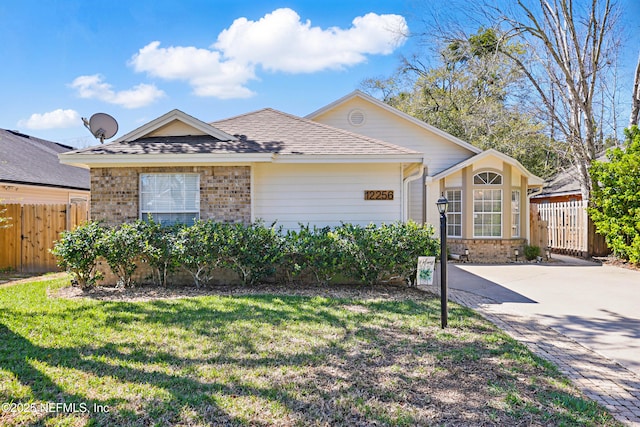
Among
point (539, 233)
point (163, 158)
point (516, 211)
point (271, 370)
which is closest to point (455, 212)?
point (516, 211)

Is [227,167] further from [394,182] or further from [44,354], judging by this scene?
[44,354]

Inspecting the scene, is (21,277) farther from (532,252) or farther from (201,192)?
(532,252)

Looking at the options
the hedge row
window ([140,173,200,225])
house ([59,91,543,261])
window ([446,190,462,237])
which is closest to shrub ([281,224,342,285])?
the hedge row

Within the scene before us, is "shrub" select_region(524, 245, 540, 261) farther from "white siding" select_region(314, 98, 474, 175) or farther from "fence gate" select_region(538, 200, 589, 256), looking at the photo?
"white siding" select_region(314, 98, 474, 175)

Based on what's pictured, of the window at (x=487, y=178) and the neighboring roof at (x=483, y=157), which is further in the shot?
the window at (x=487, y=178)

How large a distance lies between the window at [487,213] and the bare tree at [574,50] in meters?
3.34

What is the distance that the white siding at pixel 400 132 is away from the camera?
49.5 ft

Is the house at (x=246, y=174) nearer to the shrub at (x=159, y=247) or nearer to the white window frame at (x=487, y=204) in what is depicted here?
the shrub at (x=159, y=247)

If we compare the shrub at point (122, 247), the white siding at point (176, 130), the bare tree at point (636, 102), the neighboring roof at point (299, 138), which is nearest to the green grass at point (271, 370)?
the shrub at point (122, 247)

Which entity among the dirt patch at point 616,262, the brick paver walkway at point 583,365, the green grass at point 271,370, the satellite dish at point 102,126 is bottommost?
the brick paver walkway at point 583,365

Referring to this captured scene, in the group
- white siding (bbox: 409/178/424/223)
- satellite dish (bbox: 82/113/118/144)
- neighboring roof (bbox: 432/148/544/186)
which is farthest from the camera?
white siding (bbox: 409/178/424/223)

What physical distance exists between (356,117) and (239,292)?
9984 mm

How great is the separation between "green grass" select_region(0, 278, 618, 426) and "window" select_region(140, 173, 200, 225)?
292 centimetres

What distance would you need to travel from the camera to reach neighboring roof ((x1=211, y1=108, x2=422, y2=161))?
29.1ft
